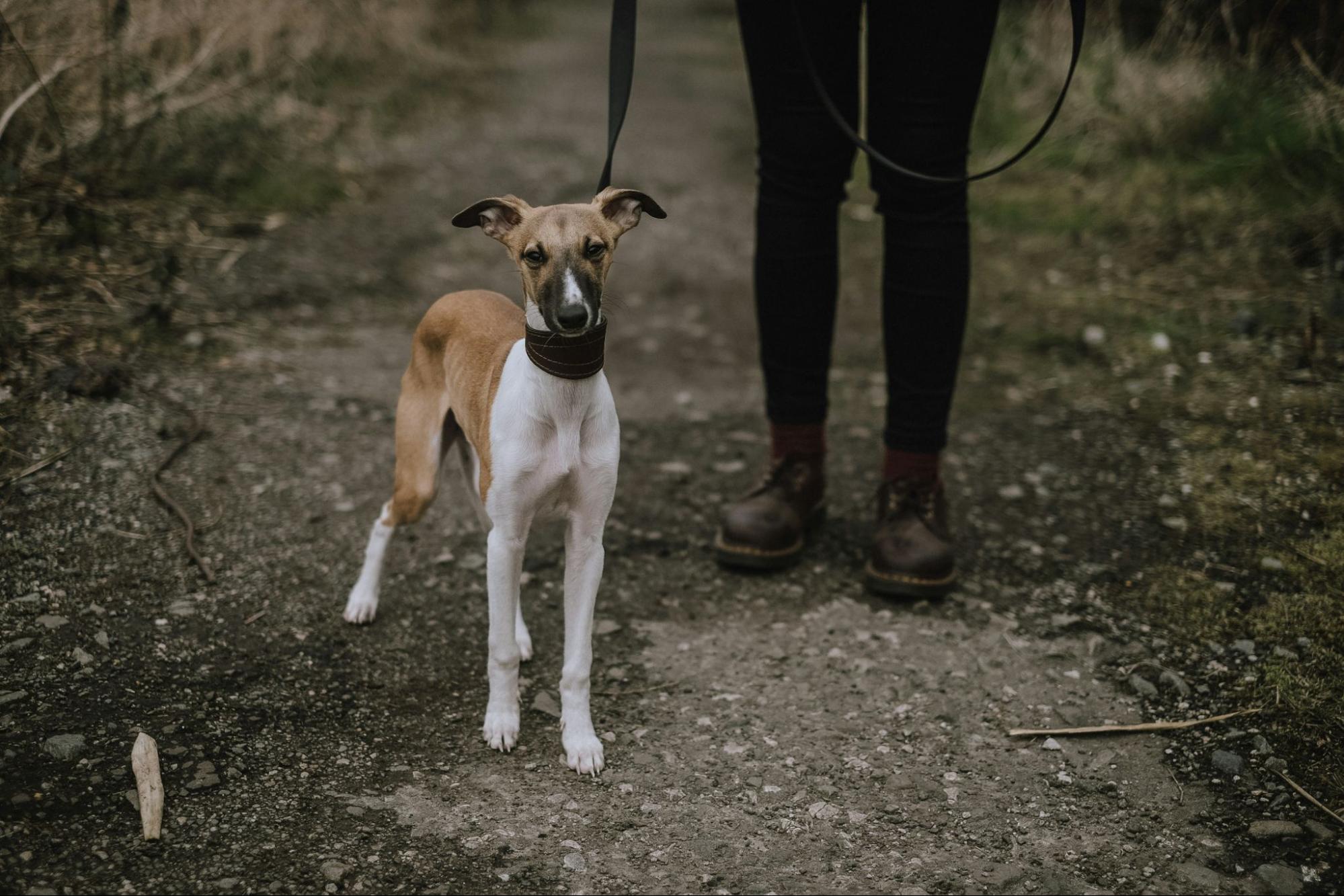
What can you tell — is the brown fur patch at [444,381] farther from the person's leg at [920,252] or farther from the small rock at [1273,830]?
the small rock at [1273,830]

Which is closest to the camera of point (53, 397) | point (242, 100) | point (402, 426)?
point (402, 426)

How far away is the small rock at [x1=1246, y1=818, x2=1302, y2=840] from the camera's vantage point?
222cm

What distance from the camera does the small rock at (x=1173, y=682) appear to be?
106 inches

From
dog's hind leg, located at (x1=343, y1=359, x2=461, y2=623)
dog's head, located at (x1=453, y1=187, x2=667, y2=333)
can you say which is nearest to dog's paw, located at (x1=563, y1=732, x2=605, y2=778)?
dog's hind leg, located at (x1=343, y1=359, x2=461, y2=623)

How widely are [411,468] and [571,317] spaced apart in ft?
2.80

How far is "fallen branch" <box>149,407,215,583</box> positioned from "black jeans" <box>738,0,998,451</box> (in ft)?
5.30

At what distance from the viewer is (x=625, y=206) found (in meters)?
2.50

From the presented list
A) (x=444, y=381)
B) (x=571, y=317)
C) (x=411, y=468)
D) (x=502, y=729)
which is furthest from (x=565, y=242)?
(x=502, y=729)

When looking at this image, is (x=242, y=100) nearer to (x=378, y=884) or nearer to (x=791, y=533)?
(x=791, y=533)

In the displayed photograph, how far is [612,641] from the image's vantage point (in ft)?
9.57

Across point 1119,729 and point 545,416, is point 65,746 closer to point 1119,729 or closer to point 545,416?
point 545,416

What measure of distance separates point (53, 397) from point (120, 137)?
1746mm

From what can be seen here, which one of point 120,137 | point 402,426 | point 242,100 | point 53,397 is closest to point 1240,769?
point 402,426

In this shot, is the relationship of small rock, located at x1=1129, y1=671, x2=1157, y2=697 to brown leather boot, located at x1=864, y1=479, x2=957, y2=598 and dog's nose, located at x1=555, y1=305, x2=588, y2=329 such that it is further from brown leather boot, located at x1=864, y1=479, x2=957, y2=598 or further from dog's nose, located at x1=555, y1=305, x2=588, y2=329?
dog's nose, located at x1=555, y1=305, x2=588, y2=329
